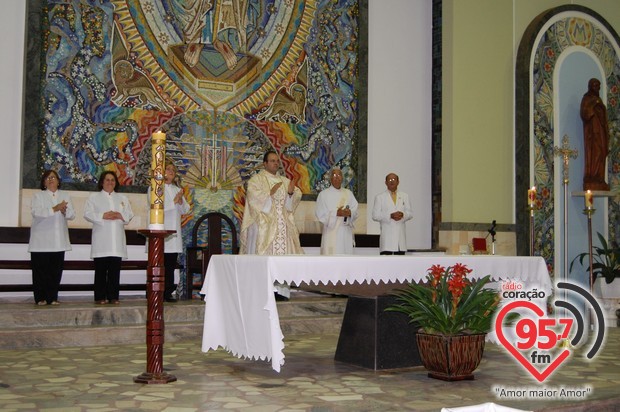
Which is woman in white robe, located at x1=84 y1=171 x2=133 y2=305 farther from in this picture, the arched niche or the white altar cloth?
the arched niche

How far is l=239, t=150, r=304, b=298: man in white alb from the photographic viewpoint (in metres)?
9.64

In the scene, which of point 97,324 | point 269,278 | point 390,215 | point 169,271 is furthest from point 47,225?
point 390,215

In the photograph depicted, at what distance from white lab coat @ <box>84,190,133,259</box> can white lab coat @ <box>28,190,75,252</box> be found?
0.28 m

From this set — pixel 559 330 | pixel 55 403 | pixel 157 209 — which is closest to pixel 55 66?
pixel 157 209

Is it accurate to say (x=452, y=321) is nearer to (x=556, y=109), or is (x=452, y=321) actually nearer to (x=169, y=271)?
(x=169, y=271)

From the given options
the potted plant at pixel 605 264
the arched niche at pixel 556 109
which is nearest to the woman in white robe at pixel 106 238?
the arched niche at pixel 556 109

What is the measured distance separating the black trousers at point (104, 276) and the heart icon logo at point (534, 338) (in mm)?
4733

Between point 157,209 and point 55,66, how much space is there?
529cm

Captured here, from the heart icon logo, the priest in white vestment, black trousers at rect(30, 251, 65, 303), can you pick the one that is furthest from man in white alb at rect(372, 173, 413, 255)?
black trousers at rect(30, 251, 65, 303)

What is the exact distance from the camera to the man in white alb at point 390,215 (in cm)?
1086

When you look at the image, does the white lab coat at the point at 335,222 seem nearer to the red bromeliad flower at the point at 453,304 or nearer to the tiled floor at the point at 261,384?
the tiled floor at the point at 261,384

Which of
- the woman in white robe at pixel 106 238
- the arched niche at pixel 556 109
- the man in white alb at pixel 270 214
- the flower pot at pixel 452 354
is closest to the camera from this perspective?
the flower pot at pixel 452 354

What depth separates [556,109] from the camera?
1333cm

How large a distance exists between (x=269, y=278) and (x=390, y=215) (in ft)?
15.6
